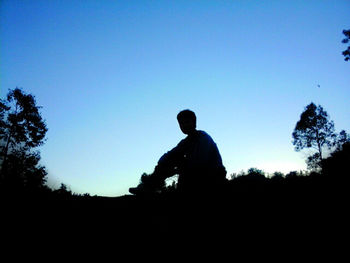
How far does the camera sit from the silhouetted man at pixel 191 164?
2.45m

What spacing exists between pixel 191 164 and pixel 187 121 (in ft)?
2.10

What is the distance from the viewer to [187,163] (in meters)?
2.62

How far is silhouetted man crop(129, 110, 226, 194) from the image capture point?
2446mm

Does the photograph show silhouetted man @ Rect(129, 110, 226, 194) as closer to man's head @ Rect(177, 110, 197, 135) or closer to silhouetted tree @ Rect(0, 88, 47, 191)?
man's head @ Rect(177, 110, 197, 135)

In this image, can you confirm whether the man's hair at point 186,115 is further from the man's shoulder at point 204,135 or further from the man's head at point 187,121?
the man's shoulder at point 204,135

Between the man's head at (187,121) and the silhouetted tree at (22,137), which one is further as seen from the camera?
the silhouetted tree at (22,137)

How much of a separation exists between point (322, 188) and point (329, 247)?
206 centimetres

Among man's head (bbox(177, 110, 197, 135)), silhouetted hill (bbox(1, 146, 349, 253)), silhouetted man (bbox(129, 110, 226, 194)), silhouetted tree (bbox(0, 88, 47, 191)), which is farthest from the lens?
silhouetted tree (bbox(0, 88, 47, 191))

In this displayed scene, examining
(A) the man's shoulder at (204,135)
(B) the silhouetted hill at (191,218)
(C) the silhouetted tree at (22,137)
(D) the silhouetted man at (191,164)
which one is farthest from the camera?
(C) the silhouetted tree at (22,137)

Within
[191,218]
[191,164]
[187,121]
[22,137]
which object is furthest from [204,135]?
[22,137]

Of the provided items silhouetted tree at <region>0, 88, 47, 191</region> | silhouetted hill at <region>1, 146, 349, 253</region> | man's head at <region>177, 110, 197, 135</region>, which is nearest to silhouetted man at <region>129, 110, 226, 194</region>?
man's head at <region>177, 110, 197, 135</region>

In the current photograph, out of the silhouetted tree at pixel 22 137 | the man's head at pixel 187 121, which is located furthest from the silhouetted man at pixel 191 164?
the silhouetted tree at pixel 22 137

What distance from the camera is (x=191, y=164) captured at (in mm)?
2562

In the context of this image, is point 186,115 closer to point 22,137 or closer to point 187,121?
point 187,121
